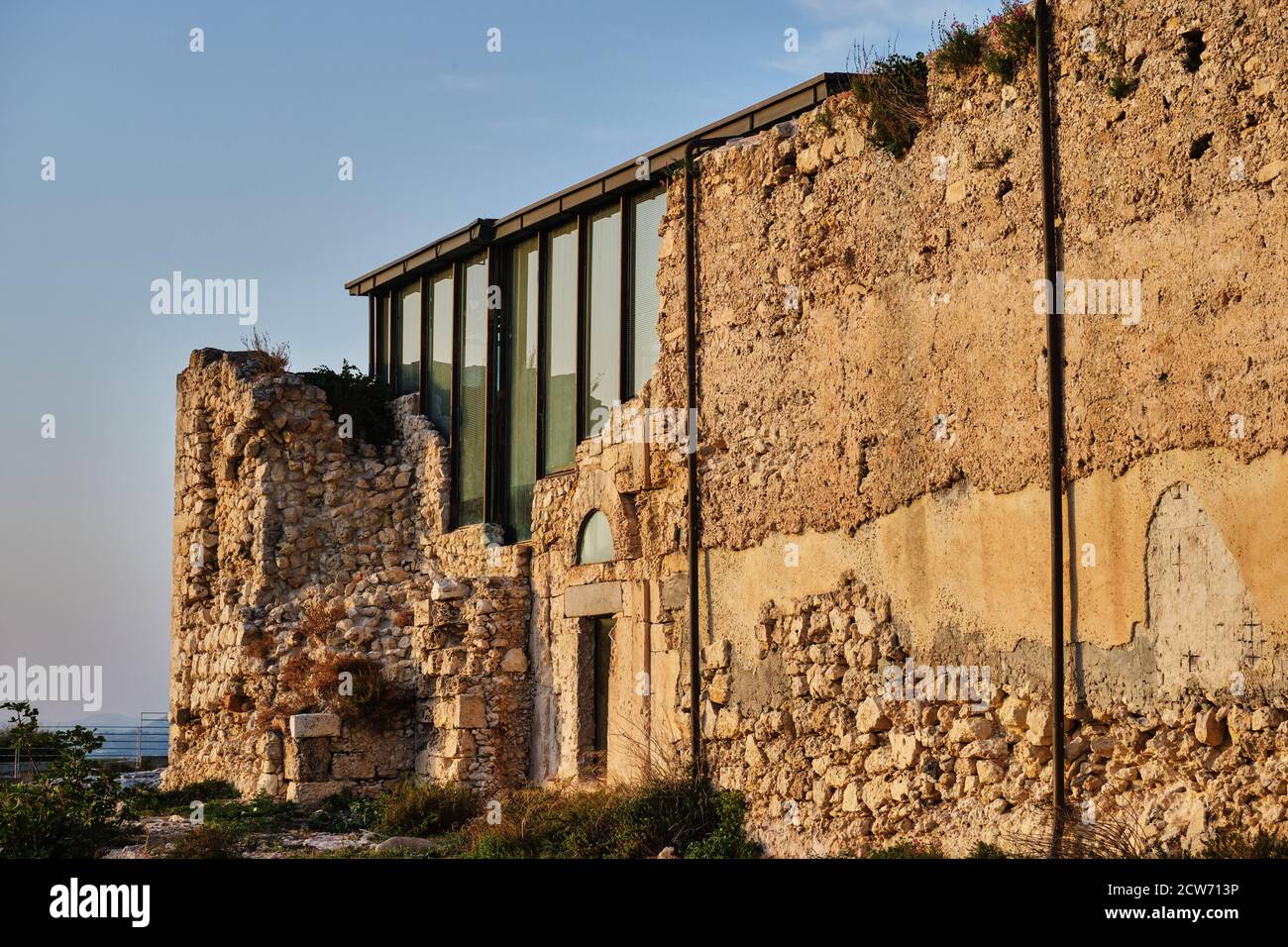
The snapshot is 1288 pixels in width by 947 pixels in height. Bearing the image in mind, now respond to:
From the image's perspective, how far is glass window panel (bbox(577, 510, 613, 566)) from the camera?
1302 cm

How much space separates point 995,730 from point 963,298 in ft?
8.36

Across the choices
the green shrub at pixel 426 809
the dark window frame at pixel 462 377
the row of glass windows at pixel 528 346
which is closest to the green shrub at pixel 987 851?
the green shrub at pixel 426 809

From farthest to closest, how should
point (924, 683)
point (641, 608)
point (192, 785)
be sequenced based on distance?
1. point (192, 785)
2. point (641, 608)
3. point (924, 683)

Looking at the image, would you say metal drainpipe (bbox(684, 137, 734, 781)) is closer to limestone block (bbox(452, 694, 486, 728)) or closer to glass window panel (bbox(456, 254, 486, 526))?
limestone block (bbox(452, 694, 486, 728))

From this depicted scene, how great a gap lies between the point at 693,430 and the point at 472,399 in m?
5.15

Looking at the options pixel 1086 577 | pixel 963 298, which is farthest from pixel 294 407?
pixel 1086 577

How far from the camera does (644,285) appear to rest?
1371 cm

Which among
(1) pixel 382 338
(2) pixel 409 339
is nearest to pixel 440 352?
(2) pixel 409 339

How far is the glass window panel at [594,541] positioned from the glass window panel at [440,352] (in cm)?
376

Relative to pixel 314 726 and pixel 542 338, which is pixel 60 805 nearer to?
pixel 314 726

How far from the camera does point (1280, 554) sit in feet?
24.5

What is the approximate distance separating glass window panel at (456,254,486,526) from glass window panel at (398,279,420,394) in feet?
3.52

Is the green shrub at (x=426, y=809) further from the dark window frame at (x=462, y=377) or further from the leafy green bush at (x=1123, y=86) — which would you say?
the leafy green bush at (x=1123, y=86)
